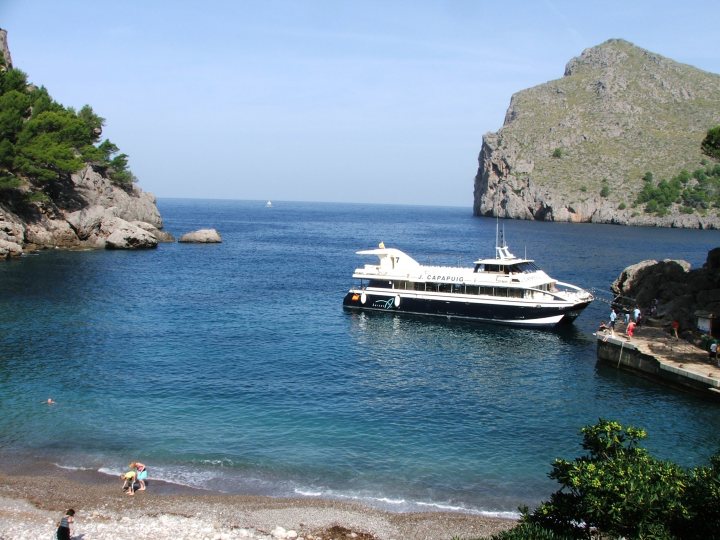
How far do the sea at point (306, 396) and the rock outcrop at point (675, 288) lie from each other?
422 cm

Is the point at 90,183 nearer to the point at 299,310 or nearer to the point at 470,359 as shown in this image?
the point at 299,310

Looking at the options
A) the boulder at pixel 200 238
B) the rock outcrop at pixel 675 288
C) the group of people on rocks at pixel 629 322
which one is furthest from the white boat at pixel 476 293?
the boulder at pixel 200 238

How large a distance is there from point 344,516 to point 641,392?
23294mm

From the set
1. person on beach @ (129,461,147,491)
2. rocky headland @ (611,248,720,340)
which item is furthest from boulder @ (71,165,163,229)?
person on beach @ (129,461,147,491)

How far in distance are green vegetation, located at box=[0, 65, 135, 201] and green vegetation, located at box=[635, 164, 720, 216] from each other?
152991 mm

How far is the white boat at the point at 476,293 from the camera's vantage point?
56094 mm

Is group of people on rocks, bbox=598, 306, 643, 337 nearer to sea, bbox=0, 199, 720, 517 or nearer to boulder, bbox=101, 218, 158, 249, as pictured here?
sea, bbox=0, 199, 720, 517

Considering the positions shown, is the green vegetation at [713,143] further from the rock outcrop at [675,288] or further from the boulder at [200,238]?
the boulder at [200,238]

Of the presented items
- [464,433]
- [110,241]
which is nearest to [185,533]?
[464,433]

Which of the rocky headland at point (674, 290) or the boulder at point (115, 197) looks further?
the boulder at point (115, 197)

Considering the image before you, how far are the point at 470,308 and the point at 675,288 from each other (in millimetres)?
17122

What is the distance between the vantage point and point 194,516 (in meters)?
23.6

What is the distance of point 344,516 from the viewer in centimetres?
2398

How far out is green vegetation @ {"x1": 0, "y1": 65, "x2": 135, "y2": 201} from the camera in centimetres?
8938
